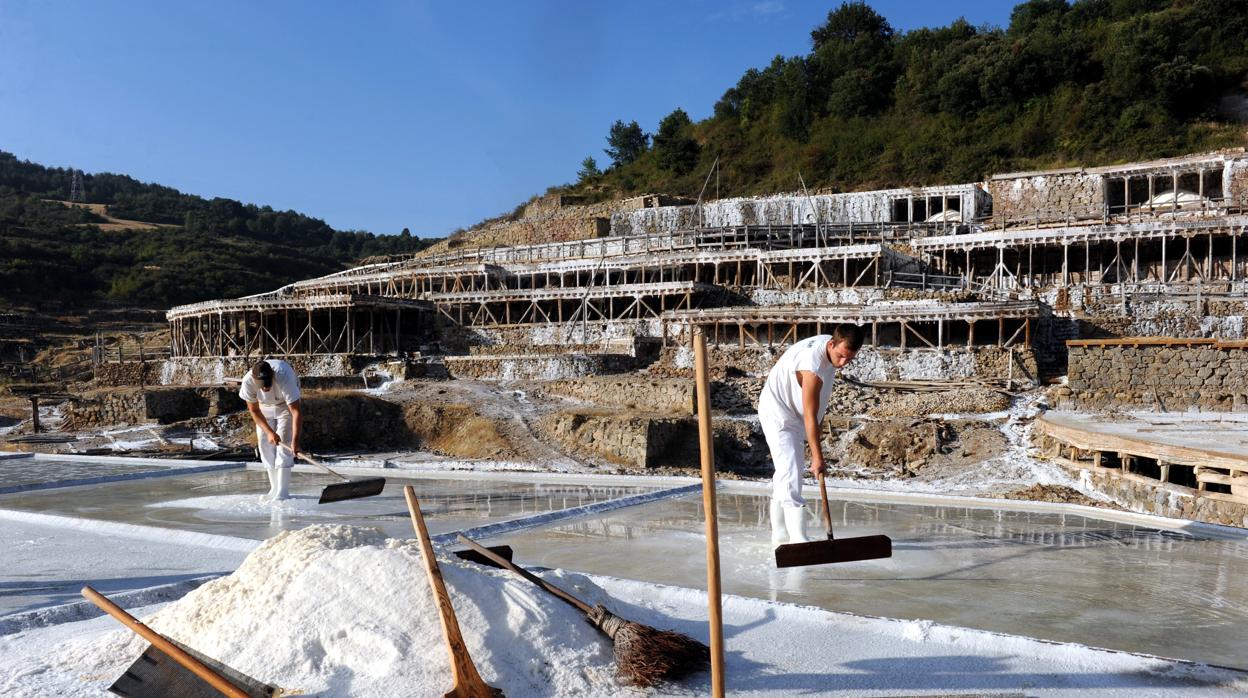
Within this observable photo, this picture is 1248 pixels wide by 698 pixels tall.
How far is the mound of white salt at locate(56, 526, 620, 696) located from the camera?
10.8 ft

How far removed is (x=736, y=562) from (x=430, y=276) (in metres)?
38.8

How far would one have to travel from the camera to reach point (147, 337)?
47188mm

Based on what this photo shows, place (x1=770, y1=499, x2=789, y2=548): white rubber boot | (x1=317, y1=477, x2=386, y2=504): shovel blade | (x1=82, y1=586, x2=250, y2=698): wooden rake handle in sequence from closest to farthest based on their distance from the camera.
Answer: (x1=82, y1=586, x2=250, y2=698): wooden rake handle < (x1=770, y1=499, x2=789, y2=548): white rubber boot < (x1=317, y1=477, x2=386, y2=504): shovel blade

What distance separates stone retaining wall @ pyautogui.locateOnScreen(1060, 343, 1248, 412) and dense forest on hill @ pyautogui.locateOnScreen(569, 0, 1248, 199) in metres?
31.2

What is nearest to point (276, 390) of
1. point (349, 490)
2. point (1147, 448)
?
point (349, 490)

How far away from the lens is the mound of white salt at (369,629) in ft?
10.8

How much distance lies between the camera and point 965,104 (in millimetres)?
60094

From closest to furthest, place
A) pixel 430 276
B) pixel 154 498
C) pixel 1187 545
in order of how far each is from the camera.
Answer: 1. pixel 1187 545
2. pixel 154 498
3. pixel 430 276

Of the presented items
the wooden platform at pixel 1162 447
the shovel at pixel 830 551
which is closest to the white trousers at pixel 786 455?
the shovel at pixel 830 551

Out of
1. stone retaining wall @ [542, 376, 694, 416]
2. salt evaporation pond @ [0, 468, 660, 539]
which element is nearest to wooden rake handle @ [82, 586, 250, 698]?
salt evaporation pond @ [0, 468, 660, 539]

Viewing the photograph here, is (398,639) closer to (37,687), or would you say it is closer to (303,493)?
(37,687)

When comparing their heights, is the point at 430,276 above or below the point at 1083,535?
above

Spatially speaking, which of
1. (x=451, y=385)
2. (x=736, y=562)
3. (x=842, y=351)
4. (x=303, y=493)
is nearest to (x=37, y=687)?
(x=736, y=562)

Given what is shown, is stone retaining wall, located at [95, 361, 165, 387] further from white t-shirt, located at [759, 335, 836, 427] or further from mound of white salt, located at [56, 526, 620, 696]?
mound of white salt, located at [56, 526, 620, 696]
